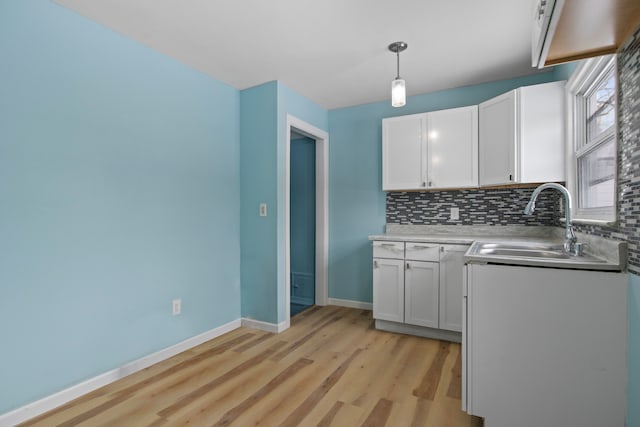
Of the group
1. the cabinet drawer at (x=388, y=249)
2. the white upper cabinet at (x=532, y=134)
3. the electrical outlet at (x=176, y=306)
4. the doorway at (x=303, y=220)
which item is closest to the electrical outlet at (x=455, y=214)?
the white upper cabinet at (x=532, y=134)

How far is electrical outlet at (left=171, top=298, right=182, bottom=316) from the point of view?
2.56 meters

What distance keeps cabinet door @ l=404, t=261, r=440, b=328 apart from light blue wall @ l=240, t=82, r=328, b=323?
115 cm

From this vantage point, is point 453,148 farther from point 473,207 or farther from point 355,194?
point 355,194

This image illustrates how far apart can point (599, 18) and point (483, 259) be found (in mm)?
1032

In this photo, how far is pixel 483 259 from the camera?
1566 mm

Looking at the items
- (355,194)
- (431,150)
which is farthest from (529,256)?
(355,194)

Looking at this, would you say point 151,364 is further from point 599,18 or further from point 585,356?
point 599,18

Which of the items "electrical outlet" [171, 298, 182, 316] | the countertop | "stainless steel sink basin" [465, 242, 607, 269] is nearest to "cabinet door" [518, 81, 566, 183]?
the countertop

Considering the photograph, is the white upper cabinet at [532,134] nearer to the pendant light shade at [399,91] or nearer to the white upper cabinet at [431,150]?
the white upper cabinet at [431,150]

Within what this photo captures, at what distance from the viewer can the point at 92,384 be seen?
2.02 metres

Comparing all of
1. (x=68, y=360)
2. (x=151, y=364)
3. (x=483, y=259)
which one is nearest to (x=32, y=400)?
(x=68, y=360)

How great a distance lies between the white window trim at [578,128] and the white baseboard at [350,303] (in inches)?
84.1

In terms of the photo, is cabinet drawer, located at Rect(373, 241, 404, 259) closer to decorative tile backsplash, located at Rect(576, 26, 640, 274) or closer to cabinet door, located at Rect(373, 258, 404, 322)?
cabinet door, located at Rect(373, 258, 404, 322)

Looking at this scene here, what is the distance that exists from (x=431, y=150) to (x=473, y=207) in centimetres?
70
